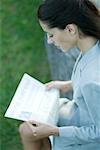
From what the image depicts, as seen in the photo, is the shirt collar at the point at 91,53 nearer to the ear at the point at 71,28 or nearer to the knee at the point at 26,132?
the ear at the point at 71,28

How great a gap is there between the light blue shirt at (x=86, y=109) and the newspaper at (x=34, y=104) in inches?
2.9

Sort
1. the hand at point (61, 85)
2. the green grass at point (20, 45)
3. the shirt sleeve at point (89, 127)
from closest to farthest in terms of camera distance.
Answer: the shirt sleeve at point (89, 127) < the hand at point (61, 85) < the green grass at point (20, 45)

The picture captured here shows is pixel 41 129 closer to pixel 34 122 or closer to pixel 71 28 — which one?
pixel 34 122

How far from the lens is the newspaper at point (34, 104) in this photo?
4.81 feet

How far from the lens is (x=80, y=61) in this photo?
1.48m

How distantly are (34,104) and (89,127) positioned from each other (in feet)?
0.72

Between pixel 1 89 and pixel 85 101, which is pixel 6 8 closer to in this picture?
pixel 1 89

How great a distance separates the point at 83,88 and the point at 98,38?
0.17 metres

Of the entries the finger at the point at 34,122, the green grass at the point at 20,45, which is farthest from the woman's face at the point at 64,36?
the green grass at the point at 20,45

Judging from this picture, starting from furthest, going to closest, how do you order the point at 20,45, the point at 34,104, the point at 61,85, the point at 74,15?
the point at 20,45
the point at 61,85
the point at 34,104
the point at 74,15

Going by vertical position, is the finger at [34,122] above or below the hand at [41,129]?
above

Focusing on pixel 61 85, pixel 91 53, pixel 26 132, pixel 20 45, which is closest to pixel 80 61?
pixel 91 53

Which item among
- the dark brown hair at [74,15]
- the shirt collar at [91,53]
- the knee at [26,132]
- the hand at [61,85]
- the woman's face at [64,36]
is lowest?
the knee at [26,132]

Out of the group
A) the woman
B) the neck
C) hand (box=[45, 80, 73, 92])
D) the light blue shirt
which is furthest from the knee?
the neck
